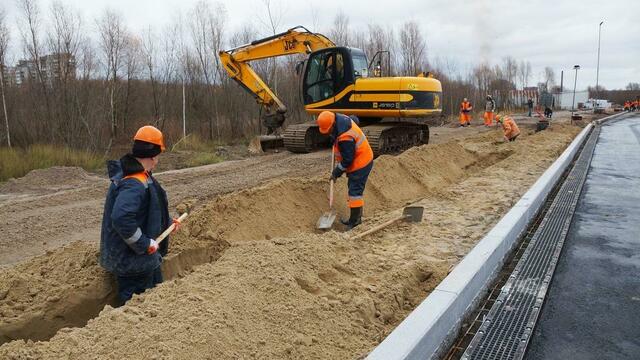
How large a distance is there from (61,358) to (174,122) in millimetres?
20239

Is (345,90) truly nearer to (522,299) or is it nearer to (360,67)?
(360,67)

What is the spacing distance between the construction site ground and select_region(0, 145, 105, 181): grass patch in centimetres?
340

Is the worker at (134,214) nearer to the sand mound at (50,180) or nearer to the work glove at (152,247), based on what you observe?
the work glove at (152,247)

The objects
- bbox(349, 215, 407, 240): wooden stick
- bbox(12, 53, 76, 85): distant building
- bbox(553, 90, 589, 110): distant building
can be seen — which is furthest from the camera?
bbox(553, 90, 589, 110): distant building

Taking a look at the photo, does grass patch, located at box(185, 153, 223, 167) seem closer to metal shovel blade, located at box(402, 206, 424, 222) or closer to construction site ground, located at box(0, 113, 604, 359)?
construction site ground, located at box(0, 113, 604, 359)

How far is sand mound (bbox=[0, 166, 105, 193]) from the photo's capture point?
10664 millimetres

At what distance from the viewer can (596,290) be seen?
456 centimetres

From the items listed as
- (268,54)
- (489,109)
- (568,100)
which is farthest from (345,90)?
(568,100)

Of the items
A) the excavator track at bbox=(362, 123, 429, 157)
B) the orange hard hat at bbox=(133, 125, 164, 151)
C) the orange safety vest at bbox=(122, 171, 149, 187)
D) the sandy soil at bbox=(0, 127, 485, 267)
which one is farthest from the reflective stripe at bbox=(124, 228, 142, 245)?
the excavator track at bbox=(362, 123, 429, 157)

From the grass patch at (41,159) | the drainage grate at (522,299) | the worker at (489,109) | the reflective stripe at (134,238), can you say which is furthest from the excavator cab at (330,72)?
the worker at (489,109)

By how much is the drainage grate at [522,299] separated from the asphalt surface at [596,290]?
81 millimetres

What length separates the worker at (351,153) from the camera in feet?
23.0

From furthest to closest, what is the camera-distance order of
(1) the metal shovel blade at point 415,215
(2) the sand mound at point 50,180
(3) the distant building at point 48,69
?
1. (3) the distant building at point 48,69
2. (2) the sand mound at point 50,180
3. (1) the metal shovel blade at point 415,215

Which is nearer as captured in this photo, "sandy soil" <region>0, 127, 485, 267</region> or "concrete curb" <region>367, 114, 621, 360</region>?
"concrete curb" <region>367, 114, 621, 360</region>
